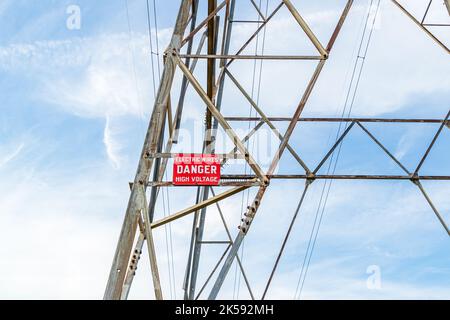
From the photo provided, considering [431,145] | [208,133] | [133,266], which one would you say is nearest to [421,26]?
[431,145]

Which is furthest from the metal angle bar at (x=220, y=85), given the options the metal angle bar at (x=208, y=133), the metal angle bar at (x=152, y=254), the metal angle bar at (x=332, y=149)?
the metal angle bar at (x=152, y=254)

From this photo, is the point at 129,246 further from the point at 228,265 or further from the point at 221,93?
the point at 221,93

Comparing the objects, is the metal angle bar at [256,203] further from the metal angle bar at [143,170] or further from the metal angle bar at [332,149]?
the metal angle bar at [332,149]

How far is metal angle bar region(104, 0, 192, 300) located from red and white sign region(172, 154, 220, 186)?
0.54 metres

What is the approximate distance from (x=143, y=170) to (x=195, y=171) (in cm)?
93

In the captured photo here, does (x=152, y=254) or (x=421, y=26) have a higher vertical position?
(x=421, y=26)

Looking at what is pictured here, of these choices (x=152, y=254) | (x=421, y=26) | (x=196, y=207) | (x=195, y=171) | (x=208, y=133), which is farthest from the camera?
(x=208, y=133)

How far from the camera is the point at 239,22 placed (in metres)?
13.4

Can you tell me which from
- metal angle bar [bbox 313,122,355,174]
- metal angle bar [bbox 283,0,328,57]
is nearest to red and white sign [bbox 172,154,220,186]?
metal angle bar [bbox 283,0,328,57]

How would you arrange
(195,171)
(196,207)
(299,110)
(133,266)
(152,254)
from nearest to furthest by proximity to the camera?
(152,254), (133,266), (196,207), (195,171), (299,110)

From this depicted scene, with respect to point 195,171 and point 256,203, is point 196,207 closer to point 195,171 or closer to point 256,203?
point 195,171

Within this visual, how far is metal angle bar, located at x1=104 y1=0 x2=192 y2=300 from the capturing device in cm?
785

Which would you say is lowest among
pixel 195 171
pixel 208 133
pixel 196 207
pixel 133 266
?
pixel 133 266

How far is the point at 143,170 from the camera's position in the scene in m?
8.48
